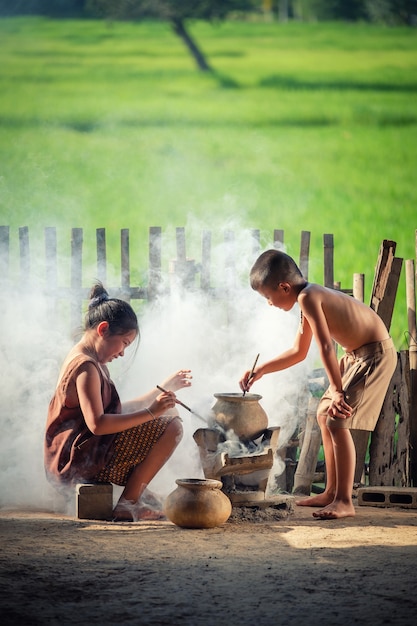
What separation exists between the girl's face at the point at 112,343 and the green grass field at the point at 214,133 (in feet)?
33.5

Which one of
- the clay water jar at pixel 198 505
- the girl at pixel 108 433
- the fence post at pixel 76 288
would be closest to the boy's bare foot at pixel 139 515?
the girl at pixel 108 433

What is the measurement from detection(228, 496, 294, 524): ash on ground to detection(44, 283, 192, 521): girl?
0.52 meters

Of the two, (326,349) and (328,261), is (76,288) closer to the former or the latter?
(328,261)

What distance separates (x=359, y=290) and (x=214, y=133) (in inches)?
662

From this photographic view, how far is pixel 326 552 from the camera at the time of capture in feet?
17.5

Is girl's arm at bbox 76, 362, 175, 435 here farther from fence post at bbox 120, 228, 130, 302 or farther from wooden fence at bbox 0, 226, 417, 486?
fence post at bbox 120, 228, 130, 302

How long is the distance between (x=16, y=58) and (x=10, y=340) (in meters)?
19.4

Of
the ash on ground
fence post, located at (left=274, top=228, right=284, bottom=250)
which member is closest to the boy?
the ash on ground

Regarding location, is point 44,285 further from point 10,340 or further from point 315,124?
point 315,124

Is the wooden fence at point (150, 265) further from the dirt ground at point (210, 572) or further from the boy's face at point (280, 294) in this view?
the dirt ground at point (210, 572)

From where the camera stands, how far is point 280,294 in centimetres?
630

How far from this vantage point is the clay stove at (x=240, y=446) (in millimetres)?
6188

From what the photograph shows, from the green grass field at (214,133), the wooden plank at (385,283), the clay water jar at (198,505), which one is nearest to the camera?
the clay water jar at (198,505)

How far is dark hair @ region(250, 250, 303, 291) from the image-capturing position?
6.27 meters
